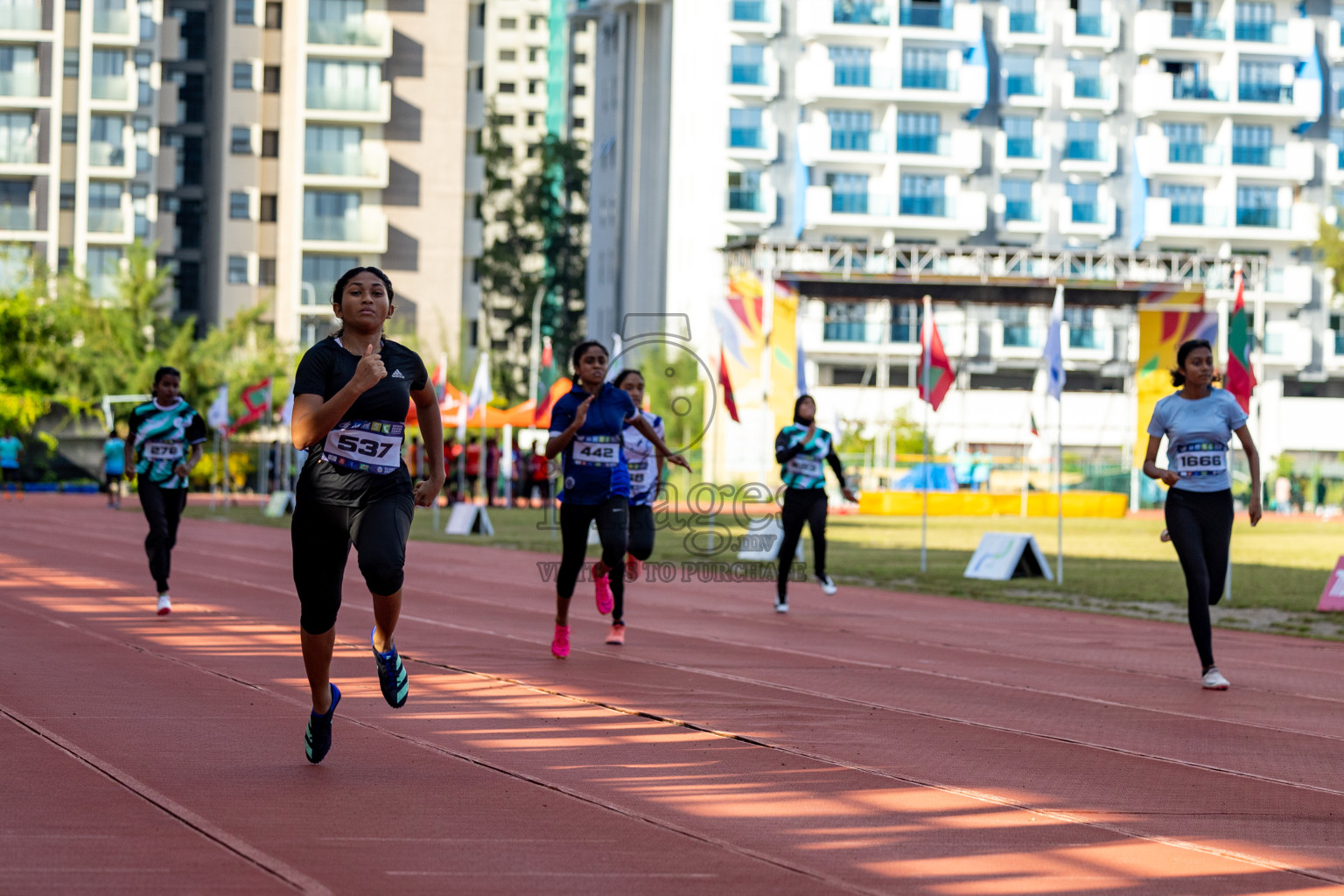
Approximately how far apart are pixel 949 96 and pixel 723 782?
76.6 meters

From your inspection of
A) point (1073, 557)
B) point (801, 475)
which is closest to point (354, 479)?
point (801, 475)

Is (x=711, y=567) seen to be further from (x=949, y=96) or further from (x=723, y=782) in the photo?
(x=949, y=96)

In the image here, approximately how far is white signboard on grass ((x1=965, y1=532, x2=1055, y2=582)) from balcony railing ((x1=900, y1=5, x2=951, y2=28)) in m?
61.8

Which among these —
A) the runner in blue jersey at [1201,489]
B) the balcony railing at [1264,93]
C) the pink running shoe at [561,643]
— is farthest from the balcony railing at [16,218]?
the runner in blue jersey at [1201,489]

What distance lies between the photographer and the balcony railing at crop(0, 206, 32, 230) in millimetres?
75125

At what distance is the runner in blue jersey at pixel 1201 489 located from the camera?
36.9 feet

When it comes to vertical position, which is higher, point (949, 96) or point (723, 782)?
point (949, 96)

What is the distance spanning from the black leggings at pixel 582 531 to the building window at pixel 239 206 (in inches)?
2672

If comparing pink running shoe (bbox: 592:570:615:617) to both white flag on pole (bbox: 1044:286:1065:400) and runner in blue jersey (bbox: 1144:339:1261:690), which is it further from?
white flag on pole (bbox: 1044:286:1065:400)

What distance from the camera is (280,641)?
1255 centimetres

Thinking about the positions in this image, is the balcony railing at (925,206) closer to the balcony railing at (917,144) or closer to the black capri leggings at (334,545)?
the balcony railing at (917,144)

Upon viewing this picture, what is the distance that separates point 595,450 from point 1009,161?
72974mm

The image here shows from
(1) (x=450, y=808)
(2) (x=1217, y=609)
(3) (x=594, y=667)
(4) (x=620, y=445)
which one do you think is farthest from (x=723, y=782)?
(2) (x=1217, y=609)

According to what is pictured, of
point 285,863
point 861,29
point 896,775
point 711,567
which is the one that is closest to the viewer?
point 285,863
